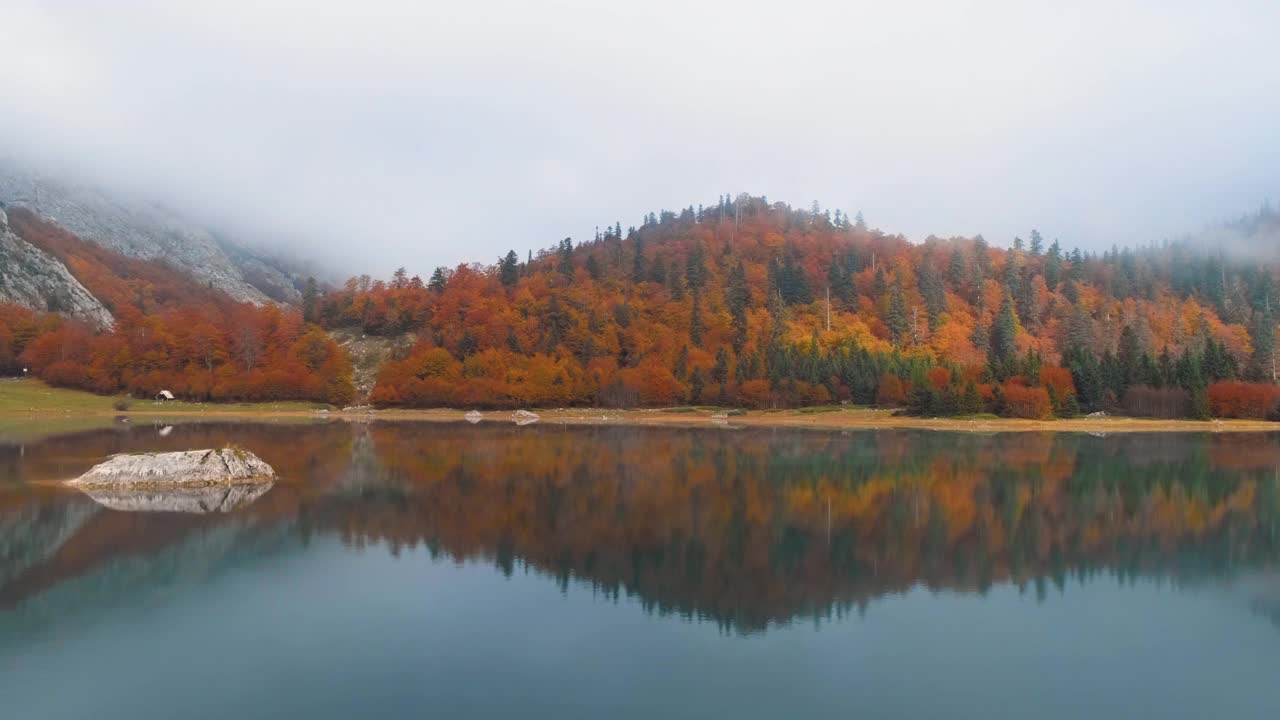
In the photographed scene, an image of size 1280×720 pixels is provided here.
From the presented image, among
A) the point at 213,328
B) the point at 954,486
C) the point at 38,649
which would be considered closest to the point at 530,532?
the point at 38,649

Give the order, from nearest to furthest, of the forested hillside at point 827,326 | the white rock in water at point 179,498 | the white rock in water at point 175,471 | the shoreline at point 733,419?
the white rock in water at point 179,498 → the white rock in water at point 175,471 → the shoreline at point 733,419 → the forested hillside at point 827,326

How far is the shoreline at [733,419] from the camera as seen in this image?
296ft

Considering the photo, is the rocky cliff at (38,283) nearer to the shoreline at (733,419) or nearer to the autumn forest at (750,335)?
the autumn forest at (750,335)

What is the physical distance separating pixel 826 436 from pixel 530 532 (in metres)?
52.8

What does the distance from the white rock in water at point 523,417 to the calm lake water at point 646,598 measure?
199ft

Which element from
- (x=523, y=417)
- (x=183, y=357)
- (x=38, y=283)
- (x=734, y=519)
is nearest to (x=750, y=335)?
(x=523, y=417)

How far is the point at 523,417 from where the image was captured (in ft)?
363

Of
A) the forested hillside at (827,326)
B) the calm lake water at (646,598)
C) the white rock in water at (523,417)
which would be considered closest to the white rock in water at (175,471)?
the calm lake water at (646,598)

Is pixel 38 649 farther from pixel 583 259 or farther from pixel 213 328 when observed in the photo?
pixel 583 259

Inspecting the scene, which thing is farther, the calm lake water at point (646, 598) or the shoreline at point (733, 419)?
the shoreline at point (733, 419)

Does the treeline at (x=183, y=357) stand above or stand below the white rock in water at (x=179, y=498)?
above

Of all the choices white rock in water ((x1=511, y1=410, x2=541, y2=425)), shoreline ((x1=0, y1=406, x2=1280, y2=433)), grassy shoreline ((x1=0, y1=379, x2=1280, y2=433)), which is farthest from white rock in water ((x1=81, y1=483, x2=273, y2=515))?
white rock in water ((x1=511, y1=410, x2=541, y2=425))

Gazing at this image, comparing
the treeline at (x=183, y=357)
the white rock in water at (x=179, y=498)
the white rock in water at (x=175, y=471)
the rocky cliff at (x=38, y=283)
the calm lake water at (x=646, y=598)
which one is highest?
the rocky cliff at (x=38, y=283)

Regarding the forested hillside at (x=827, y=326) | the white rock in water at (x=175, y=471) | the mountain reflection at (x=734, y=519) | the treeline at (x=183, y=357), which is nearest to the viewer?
the mountain reflection at (x=734, y=519)
